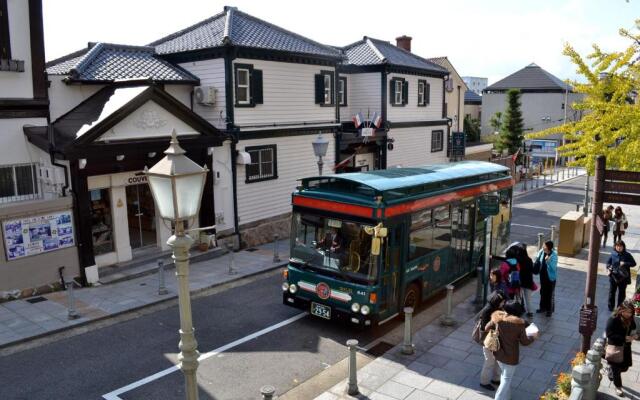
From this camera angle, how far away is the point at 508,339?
799 cm

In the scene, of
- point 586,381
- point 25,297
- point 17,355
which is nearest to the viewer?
point 586,381

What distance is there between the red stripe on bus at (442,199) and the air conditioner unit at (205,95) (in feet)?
31.3

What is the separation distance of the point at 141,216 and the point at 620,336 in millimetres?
15190

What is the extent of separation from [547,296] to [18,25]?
1522cm

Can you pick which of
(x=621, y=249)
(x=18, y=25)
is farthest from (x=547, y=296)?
(x=18, y=25)

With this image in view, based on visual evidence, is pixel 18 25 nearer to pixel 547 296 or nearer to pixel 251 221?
pixel 251 221

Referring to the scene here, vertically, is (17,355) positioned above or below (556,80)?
below

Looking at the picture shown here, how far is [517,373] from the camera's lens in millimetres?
9617

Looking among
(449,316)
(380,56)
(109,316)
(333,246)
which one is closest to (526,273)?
(449,316)

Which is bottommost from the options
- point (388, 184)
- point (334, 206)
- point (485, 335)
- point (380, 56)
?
point (485, 335)

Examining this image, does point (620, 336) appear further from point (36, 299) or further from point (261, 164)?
point (261, 164)

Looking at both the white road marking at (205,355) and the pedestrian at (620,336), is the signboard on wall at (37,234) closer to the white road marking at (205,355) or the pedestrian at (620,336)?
the white road marking at (205,355)

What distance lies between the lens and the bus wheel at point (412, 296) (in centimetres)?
1196

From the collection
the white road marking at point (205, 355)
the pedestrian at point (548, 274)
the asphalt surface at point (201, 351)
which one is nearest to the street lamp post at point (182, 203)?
A: the asphalt surface at point (201, 351)
